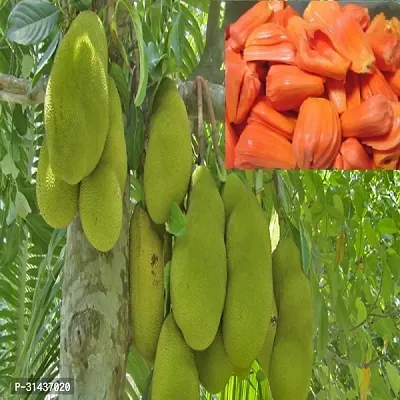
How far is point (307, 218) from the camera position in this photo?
2.82ft

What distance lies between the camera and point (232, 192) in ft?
2.09

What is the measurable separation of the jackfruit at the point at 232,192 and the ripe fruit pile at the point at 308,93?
0.57 ft

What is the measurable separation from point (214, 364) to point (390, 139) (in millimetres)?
445

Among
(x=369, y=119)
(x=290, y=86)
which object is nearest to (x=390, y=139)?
(x=369, y=119)

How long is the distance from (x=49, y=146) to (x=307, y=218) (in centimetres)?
45

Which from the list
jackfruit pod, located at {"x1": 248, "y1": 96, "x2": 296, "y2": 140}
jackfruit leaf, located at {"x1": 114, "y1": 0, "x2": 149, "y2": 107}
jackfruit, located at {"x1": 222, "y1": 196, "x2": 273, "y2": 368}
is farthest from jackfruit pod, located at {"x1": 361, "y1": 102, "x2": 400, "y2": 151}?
jackfruit leaf, located at {"x1": 114, "y1": 0, "x2": 149, "y2": 107}

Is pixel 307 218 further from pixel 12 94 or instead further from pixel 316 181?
pixel 12 94

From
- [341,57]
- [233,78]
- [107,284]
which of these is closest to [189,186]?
[107,284]

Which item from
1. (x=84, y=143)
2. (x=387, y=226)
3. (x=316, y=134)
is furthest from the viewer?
(x=387, y=226)

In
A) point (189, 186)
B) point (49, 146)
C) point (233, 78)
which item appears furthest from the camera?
point (233, 78)

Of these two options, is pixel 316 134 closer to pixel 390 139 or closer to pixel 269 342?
pixel 390 139

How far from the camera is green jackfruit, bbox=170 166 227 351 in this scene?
55 centimetres

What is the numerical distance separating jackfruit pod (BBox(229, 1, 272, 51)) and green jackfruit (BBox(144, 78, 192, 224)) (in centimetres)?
25

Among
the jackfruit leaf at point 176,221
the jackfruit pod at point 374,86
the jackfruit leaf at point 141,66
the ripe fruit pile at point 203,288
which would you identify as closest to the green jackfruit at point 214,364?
the ripe fruit pile at point 203,288
